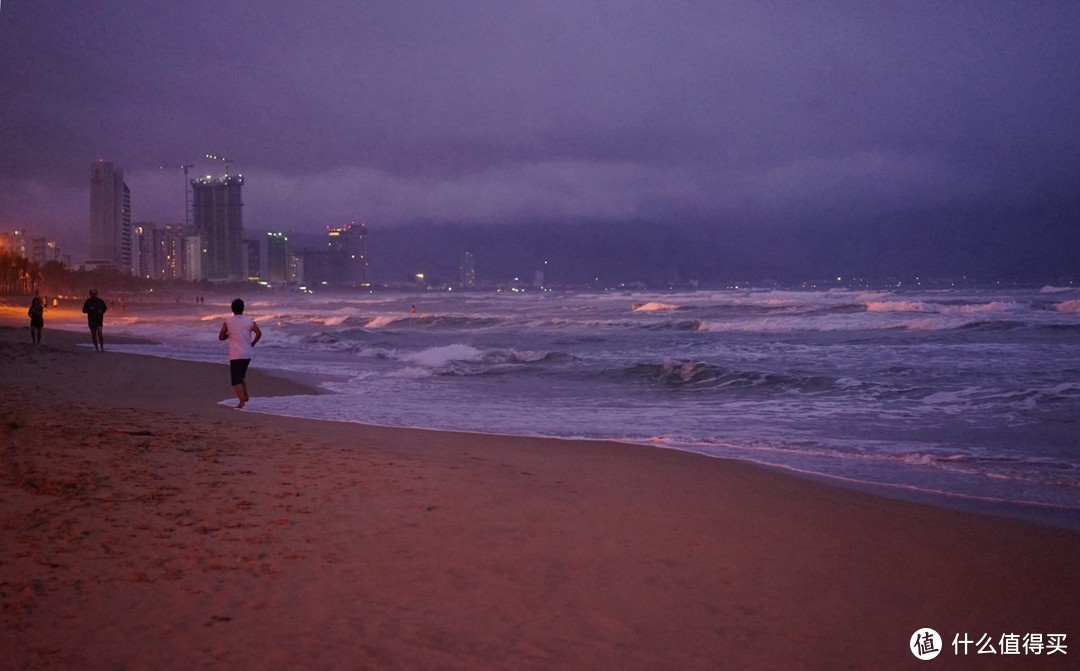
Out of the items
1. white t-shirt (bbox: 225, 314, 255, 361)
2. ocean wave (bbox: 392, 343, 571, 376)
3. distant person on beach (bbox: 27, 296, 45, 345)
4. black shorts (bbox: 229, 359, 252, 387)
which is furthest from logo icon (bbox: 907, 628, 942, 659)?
distant person on beach (bbox: 27, 296, 45, 345)

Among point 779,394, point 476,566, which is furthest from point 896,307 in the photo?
point 476,566

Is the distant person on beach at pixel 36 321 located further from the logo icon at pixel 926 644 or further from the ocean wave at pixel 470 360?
the logo icon at pixel 926 644

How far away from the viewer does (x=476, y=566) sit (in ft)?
16.4

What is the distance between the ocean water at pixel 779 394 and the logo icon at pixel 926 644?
336 centimetres

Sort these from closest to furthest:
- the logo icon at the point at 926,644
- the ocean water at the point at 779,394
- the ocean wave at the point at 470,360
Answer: the logo icon at the point at 926,644
the ocean water at the point at 779,394
the ocean wave at the point at 470,360

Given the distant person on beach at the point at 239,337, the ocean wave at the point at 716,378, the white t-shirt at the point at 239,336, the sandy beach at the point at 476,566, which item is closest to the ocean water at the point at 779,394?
the ocean wave at the point at 716,378

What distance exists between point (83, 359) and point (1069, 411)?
21681 millimetres

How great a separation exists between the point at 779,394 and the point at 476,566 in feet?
40.2

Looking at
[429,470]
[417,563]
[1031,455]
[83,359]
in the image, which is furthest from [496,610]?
[83,359]

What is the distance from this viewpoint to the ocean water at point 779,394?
30.5 feet

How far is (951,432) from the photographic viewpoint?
1130 centimetres

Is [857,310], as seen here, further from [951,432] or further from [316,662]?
[316,662]

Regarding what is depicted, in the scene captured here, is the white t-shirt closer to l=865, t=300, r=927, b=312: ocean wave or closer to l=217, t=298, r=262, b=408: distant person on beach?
l=217, t=298, r=262, b=408: distant person on beach

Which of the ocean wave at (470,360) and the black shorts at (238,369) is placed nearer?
the black shorts at (238,369)
